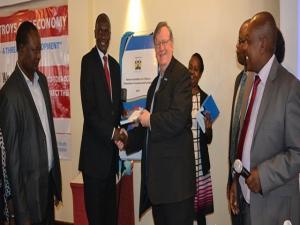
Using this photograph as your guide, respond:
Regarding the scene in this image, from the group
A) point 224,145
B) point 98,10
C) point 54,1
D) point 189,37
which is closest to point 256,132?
point 224,145

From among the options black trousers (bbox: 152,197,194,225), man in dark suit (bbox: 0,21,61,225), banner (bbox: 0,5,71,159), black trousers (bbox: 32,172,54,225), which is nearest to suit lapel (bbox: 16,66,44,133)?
man in dark suit (bbox: 0,21,61,225)

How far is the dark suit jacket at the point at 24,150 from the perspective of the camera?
6.17 feet

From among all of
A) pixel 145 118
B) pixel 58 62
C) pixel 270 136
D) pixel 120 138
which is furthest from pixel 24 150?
pixel 58 62

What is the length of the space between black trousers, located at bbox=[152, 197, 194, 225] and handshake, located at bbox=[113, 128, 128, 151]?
0.49 meters

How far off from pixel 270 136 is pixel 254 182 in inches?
8.4

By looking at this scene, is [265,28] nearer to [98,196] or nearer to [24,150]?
[24,150]

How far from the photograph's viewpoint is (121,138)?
2287 millimetres

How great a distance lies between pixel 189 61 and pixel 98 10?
121 centimetres

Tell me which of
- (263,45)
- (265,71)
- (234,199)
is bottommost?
(234,199)

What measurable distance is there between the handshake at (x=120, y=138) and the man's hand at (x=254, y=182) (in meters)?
0.96

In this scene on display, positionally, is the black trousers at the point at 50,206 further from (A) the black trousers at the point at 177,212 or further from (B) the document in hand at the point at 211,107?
(B) the document in hand at the point at 211,107

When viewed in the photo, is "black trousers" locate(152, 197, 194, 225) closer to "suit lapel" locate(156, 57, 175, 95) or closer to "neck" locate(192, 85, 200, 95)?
"suit lapel" locate(156, 57, 175, 95)

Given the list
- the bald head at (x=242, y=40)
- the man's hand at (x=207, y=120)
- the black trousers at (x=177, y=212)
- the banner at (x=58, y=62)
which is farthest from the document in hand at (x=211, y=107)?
the banner at (x=58, y=62)

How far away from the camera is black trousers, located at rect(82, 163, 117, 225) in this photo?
2460 mm
